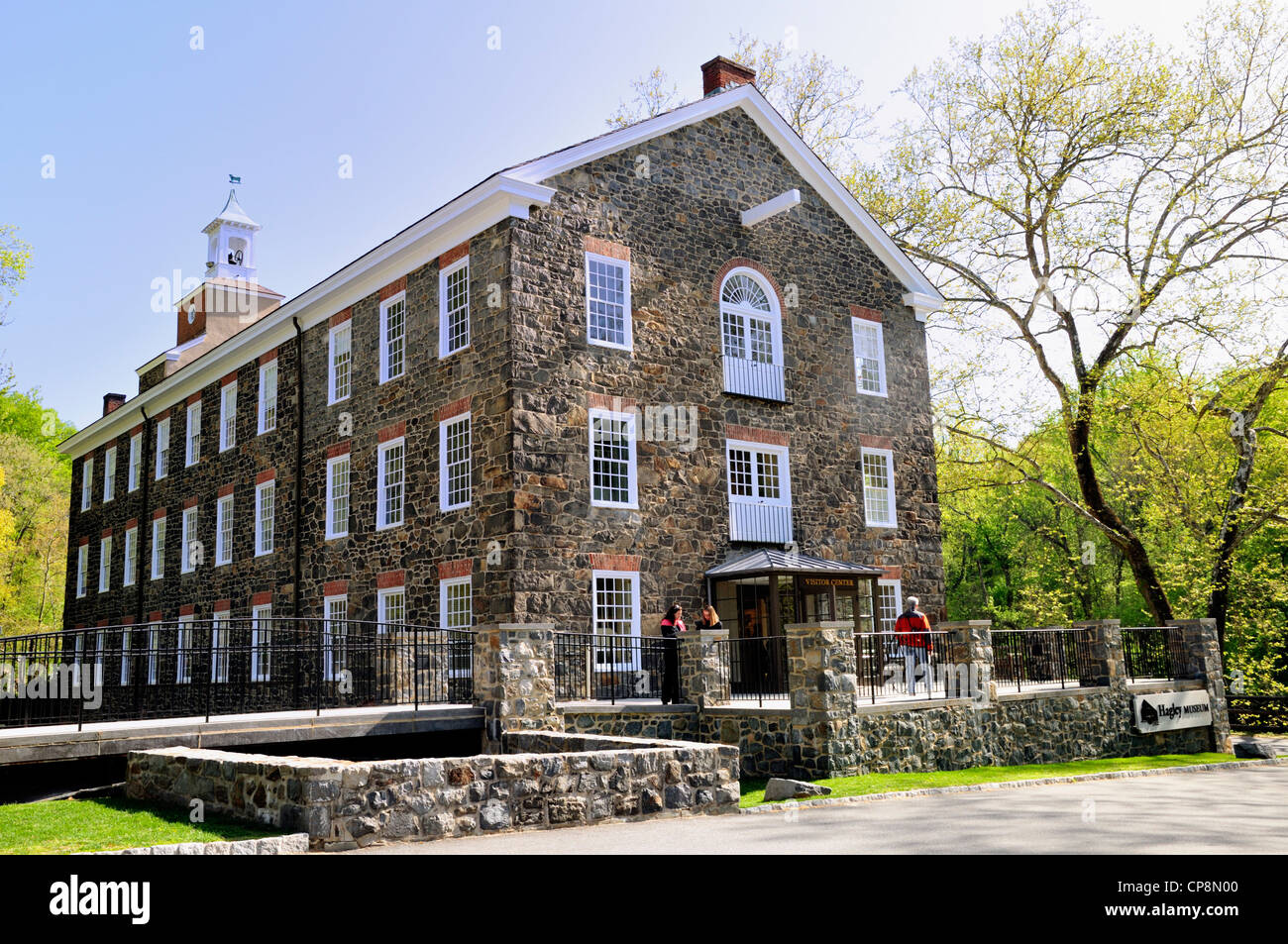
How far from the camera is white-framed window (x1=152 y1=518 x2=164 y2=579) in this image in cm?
3091

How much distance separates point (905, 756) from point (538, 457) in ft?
25.3

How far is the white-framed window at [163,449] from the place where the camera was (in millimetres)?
31531

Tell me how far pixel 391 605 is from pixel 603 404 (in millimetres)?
6041

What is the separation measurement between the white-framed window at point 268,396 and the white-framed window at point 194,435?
4.52 metres

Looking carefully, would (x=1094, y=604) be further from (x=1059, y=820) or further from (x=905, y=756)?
(x=1059, y=820)

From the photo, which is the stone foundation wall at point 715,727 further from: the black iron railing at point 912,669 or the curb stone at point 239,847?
the curb stone at point 239,847

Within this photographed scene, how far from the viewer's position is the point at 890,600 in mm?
22766

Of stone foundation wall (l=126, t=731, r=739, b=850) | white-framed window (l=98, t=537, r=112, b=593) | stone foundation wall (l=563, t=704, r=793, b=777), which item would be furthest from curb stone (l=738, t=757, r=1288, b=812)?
white-framed window (l=98, t=537, r=112, b=593)

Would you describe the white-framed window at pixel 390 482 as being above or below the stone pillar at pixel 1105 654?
above

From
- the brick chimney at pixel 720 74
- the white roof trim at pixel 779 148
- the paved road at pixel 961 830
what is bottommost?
the paved road at pixel 961 830

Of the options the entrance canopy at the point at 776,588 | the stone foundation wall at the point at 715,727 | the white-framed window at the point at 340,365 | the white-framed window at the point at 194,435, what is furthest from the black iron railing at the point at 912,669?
the white-framed window at the point at 194,435

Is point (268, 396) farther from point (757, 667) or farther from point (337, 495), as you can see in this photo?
point (757, 667)

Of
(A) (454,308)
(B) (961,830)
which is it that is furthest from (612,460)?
(B) (961,830)
